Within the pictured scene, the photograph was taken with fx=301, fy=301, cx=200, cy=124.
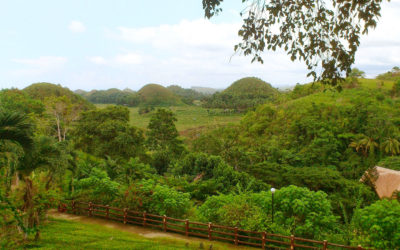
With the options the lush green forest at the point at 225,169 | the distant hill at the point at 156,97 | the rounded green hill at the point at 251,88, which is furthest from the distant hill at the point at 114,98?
the lush green forest at the point at 225,169

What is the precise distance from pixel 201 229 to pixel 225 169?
310 inches

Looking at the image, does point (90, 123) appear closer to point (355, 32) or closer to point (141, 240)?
point (141, 240)

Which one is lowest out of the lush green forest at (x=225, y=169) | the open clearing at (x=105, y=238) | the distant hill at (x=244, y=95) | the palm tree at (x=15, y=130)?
the open clearing at (x=105, y=238)

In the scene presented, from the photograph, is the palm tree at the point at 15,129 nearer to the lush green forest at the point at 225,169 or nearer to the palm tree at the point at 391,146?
the lush green forest at the point at 225,169

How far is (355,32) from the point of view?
524cm

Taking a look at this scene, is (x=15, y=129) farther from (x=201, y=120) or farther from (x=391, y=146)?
(x=201, y=120)

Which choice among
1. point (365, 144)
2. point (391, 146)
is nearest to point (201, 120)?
point (365, 144)

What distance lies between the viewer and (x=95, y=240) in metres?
9.38

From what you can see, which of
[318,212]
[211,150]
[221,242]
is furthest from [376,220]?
[211,150]

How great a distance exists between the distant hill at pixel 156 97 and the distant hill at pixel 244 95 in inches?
1090

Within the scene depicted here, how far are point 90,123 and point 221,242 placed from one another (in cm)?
2043

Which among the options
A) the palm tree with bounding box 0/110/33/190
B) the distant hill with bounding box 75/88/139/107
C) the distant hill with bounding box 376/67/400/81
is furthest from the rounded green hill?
the palm tree with bounding box 0/110/33/190

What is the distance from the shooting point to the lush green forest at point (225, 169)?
8.11 meters

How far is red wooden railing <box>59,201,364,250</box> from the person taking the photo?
8.93 meters
